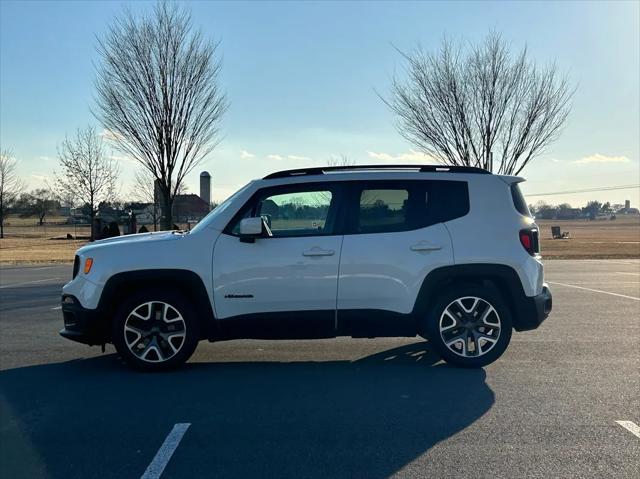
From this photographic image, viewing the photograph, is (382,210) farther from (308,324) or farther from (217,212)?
(217,212)

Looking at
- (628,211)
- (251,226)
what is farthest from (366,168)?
(628,211)

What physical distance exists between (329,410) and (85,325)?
8.71 ft

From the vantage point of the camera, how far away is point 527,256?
18.5 feet

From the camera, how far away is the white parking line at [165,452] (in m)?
3.43

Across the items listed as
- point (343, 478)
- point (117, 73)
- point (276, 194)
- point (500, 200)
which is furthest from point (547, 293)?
point (117, 73)

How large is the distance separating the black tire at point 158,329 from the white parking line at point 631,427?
3.77 metres

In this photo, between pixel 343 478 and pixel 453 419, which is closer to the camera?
pixel 343 478

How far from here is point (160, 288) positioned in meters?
5.56

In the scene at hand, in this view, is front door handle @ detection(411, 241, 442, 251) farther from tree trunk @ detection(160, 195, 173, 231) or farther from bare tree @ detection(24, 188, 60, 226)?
bare tree @ detection(24, 188, 60, 226)

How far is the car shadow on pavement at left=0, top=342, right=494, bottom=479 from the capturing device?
3.58m

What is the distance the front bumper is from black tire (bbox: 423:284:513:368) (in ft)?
10.6

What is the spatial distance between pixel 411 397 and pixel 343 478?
160cm

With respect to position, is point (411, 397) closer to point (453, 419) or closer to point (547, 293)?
point (453, 419)

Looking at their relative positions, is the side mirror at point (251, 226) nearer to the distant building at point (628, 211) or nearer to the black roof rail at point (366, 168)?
the black roof rail at point (366, 168)
